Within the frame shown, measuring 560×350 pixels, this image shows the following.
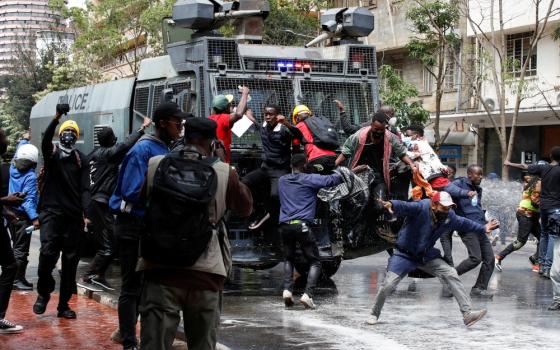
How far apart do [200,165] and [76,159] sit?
4.27m

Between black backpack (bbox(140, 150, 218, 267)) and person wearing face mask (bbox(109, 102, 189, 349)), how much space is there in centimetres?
159

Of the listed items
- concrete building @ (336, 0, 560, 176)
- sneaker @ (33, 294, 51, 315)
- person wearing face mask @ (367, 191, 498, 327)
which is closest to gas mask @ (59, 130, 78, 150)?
sneaker @ (33, 294, 51, 315)

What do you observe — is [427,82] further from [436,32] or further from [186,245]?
[186,245]

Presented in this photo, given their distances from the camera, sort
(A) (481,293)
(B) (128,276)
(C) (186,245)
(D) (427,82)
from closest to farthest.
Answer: (C) (186,245)
(B) (128,276)
(A) (481,293)
(D) (427,82)

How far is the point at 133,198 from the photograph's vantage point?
287 inches

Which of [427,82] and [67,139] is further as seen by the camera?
[427,82]

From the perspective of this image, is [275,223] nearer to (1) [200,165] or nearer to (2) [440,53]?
(1) [200,165]

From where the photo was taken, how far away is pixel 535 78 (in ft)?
87.5

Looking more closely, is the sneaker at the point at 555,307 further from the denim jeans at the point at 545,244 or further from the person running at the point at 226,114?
the person running at the point at 226,114

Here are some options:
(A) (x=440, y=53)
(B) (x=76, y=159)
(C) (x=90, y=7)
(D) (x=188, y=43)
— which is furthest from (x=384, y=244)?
(C) (x=90, y=7)

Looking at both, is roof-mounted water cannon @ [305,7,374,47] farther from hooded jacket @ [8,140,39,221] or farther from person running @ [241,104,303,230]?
hooded jacket @ [8,140,39,221]

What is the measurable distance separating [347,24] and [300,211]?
3.46 m

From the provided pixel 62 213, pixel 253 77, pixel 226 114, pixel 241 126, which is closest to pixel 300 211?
pixel 241 126

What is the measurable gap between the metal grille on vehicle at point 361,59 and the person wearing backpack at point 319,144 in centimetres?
148
